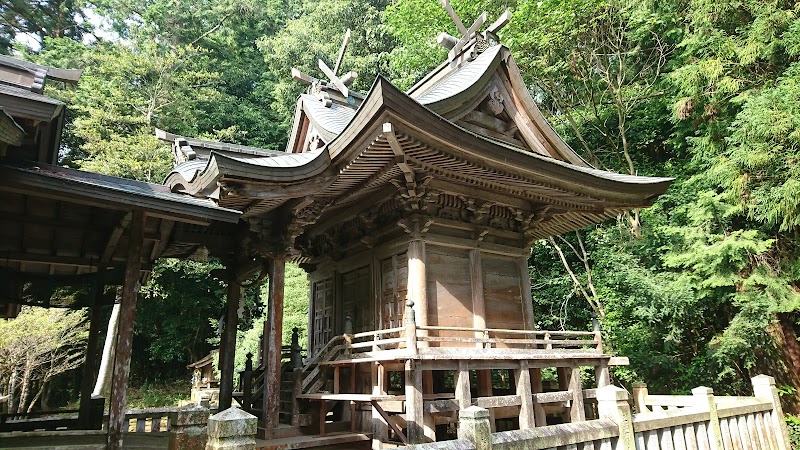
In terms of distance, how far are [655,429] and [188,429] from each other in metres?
4.66

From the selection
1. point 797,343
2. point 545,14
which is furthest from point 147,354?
point 797,343

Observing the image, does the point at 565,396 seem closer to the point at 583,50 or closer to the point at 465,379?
the point at 465,379

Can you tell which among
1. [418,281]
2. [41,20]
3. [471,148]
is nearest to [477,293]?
[418,281]

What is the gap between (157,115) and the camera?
22797 millimetres

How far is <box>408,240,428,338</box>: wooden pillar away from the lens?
7.40 meters

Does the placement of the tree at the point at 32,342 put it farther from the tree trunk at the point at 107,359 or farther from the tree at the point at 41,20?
the tree at the point at 41,20

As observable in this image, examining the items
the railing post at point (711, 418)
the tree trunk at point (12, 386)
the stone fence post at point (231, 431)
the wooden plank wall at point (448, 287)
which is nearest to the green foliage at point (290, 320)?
the tree trunk at point (12, 386)

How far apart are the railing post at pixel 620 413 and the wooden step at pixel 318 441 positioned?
4.05m

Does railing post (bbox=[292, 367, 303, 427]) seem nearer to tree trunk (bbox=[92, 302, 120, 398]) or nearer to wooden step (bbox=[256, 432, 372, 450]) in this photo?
wooden step (bbox=[256, 432, 372, 450])

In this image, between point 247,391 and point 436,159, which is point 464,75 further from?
point 247,391

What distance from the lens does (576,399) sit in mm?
8219

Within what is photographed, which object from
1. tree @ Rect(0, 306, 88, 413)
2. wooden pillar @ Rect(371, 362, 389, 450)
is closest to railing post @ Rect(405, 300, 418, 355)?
wooden pillar @ Rect(371, 362, 389, 450)

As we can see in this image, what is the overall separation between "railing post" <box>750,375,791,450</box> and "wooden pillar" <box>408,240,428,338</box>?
17.9 feet

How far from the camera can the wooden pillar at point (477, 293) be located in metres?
8.09
